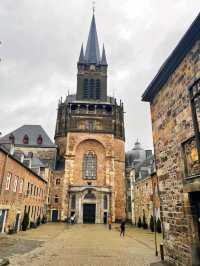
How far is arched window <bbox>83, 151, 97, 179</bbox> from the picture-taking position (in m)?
39.8

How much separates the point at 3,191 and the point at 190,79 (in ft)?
51.7

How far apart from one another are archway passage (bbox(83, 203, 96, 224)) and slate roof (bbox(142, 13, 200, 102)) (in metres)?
29.3

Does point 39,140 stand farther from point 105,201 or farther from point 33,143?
point 105,201

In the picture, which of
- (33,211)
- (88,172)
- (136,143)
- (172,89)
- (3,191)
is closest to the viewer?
(172,89)

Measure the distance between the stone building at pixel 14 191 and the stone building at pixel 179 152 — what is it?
40.4ft

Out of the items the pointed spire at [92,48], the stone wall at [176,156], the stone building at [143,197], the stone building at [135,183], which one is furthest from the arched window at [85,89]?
the stone wall at [176,156]

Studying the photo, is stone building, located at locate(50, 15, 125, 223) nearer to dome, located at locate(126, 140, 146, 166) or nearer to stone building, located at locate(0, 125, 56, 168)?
stone building, located at locate(0, 125, 56, 168)

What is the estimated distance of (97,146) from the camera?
4156 centimetres

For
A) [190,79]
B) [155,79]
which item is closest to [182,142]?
[190,79]

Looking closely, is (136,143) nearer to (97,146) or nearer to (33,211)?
(97,146)

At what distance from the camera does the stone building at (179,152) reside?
6.28 metres

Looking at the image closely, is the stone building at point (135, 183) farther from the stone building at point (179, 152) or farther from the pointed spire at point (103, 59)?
the pointed spire at point (103, 59)

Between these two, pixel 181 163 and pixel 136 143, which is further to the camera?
pixel 136 143

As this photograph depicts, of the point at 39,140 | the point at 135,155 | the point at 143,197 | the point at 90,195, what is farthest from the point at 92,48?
the point at 143,197
